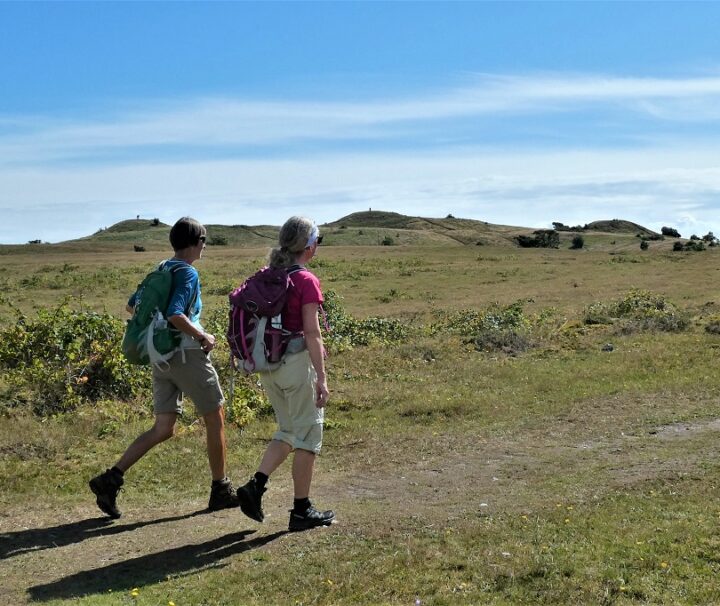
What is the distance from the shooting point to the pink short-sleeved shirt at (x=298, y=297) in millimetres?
5078

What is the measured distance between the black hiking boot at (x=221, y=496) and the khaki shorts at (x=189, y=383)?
1.86ft

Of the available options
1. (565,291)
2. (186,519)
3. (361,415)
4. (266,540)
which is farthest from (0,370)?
(565,291)

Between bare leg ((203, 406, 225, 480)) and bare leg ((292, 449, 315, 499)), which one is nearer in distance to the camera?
bare leg ((292, 449, 315, 499))

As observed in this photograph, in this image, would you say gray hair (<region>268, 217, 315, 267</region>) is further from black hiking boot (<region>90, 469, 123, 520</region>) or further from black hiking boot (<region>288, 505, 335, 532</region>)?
black hiking boot (<region>90, 469, 123, 520</region>)

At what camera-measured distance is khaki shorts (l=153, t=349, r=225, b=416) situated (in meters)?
5.60

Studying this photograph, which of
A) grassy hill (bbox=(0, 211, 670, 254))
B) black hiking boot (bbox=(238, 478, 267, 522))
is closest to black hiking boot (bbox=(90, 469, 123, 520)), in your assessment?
black hiking boot (bbox=(238, 478, 267, 522))

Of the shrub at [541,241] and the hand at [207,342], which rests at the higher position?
the shrub at [541,241]

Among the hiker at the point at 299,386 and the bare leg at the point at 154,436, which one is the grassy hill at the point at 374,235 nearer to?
the bare leg at the point at 154,436

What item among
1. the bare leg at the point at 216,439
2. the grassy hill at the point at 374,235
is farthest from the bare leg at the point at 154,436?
the grassy hill at the point at 374,235

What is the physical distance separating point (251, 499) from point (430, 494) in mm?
1558

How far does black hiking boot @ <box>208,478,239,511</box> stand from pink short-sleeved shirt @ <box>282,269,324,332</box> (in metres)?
1.48

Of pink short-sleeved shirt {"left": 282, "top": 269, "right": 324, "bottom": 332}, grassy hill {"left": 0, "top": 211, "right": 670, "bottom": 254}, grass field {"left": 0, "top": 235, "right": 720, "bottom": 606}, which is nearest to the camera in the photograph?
grass field {"left": 0, "top": 235, "right": 720, "bottom": 606}

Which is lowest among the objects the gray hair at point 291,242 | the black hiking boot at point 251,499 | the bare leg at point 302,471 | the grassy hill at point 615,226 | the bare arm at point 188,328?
the black hiking boot at point 251,499

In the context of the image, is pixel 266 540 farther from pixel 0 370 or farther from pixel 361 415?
pixel 0 370
